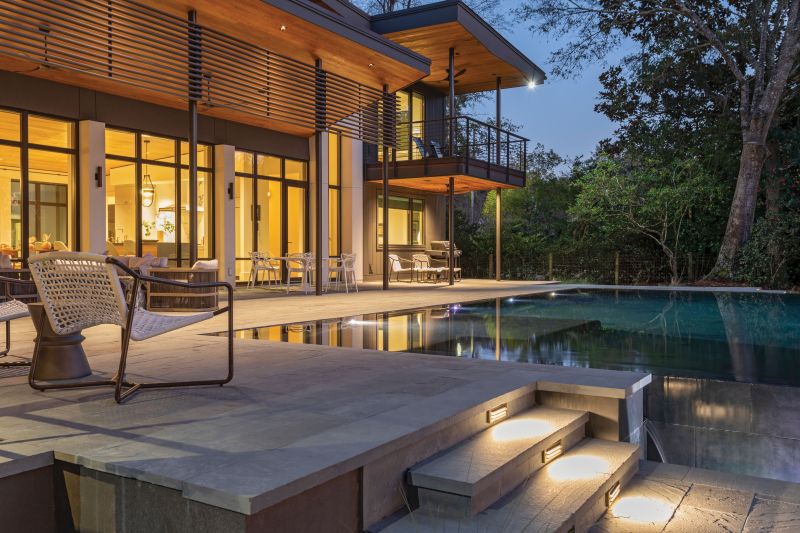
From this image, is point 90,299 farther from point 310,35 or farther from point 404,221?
point 404,221

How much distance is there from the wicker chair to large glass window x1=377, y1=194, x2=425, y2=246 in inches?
546

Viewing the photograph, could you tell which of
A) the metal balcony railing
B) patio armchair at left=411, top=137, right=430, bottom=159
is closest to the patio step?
the metal balcony railing

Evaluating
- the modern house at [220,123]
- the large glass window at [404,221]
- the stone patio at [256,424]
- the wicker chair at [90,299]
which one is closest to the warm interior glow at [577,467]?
the stone patio at [256,424]

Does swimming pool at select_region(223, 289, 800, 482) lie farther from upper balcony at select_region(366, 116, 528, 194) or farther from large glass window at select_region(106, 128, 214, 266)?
large glass window at select_region(106, 128, 214, 266)

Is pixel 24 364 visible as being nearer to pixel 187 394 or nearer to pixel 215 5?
pixel 187 394

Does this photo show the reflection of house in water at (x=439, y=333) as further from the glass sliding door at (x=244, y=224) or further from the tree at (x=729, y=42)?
the tree at (x=729, y=42)

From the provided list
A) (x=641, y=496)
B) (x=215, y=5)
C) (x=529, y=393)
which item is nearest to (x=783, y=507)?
(x=641, y=496)

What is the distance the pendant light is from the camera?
36.6 feet

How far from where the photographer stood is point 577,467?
2.92 meters

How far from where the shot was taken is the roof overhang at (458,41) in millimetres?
12922

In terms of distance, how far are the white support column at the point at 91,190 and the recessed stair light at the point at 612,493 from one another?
9.05m

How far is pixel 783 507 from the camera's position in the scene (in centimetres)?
284

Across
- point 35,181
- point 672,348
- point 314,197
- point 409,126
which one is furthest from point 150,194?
point 672,348

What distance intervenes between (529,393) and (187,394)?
1786 mm
